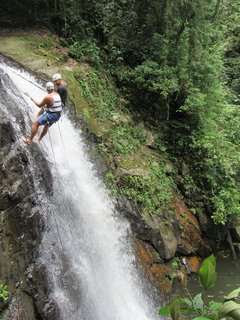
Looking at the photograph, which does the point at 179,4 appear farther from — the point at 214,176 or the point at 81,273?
the point at 81,273

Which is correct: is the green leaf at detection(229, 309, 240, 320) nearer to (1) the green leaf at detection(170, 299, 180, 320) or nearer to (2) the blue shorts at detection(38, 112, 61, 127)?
(1) the green leaf at detection(170, 299, 180, 320)

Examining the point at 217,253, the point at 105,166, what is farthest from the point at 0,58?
the point at 217,253

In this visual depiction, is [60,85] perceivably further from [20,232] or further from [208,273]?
[208,273]

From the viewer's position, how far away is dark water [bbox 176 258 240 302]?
1070 cm

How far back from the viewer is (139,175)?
→ 38.0 ft

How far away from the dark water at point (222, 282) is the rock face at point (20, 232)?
15.7ft

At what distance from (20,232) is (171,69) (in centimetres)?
817

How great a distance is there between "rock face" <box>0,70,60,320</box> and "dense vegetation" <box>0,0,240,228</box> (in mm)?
5088

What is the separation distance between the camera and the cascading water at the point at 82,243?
25.5 ft

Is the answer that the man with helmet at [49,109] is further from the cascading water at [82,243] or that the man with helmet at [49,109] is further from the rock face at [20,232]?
the cascading water at [82,243]

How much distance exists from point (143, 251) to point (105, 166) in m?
2.42

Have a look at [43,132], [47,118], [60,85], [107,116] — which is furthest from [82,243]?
[107,116]

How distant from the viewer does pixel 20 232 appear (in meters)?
7.00

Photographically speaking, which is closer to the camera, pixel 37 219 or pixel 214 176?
Answer: pixel 37 219
